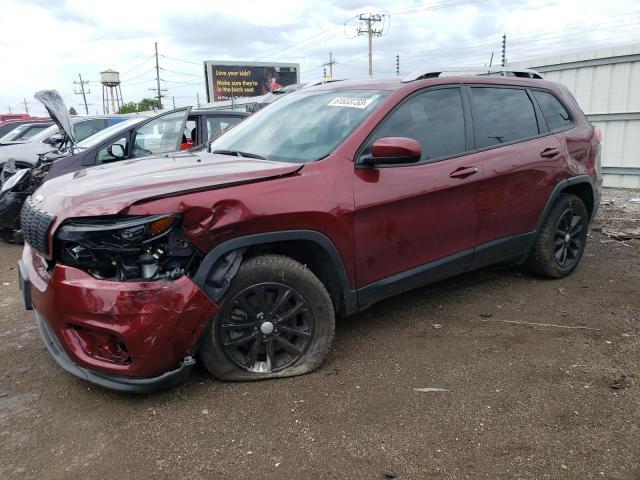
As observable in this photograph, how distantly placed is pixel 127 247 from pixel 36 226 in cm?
67

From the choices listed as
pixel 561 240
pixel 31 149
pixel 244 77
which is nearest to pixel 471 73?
pixel 561 240

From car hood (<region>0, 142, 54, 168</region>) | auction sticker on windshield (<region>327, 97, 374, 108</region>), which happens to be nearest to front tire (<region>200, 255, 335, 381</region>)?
auction sticker on windshield (<region>327, 97, 374, 108</region>)

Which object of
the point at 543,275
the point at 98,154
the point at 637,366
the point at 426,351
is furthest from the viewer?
the point at 98,154

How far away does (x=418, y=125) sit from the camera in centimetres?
359

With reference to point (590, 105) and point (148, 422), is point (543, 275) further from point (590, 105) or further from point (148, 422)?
point (590, 105)

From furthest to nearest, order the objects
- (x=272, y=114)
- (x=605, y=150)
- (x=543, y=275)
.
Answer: (x=605, y=150) → (x=543, y=275) → (x=272, y=114)

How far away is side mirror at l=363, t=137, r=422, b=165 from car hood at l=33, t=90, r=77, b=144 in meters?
4.82

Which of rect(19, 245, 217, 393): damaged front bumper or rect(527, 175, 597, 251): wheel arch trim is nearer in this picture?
rect(19, 245, 217, 393): damaged front bumper

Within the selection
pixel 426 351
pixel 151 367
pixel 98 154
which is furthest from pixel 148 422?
pixel 98 154

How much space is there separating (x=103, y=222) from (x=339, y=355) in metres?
1.67

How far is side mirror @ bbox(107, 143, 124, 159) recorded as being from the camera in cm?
654

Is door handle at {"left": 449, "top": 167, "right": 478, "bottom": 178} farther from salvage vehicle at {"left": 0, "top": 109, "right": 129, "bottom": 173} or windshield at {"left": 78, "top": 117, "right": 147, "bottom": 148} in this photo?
salvage vehicle at {"left": 0, "top": 109, "right": 129, "bottom": 173}

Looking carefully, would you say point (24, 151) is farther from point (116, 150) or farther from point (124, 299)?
point (124, 299)

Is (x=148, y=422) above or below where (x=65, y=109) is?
below
